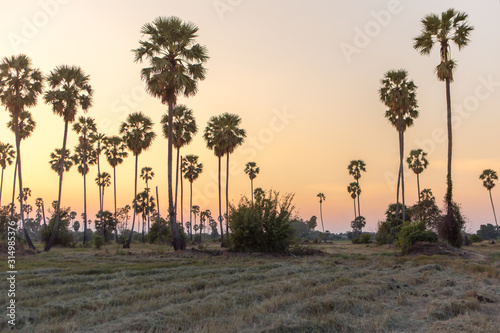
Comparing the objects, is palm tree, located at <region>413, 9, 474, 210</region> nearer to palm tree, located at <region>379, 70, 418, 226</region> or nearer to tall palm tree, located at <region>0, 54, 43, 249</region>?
palm tree, located at <region>379, 70, 418, 226</region>

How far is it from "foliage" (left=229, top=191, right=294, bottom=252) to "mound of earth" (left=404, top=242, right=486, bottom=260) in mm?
8614

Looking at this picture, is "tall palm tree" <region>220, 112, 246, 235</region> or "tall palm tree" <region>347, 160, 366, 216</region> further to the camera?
"tall palm tree" <region>347, 160, 366, 216</region>

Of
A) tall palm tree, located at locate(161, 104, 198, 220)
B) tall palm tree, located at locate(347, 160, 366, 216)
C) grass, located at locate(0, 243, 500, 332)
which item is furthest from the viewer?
tall palm tree, located at locate(347, 160, 366, 216)

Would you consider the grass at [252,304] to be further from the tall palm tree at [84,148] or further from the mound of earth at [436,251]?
the tall palm tree at [84,148]

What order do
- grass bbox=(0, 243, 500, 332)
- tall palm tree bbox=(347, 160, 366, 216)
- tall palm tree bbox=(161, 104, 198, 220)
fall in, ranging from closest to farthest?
grass bbox=(0, 243, 500, 332), tall palm tree bbox=(161, 104, 198, 220), tall palm tree bbox=(347, 160, 366, 216)

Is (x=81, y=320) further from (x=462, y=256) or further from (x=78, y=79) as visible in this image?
(x=78, y=79)

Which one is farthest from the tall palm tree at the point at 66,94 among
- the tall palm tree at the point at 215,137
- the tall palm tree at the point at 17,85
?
the tall palm tree at the point at 215,137

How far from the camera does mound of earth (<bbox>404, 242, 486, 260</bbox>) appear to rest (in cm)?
2502

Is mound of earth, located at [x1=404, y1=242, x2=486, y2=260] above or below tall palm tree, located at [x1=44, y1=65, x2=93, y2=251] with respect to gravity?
below

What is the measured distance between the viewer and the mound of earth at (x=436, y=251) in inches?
985

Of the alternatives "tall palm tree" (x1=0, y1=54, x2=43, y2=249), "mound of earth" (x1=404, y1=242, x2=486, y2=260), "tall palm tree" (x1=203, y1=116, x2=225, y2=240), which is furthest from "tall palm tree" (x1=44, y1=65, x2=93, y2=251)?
"mound of earth" (x1=404, y1=242, x2=486, y2=260)

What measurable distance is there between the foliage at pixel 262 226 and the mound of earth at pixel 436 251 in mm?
8614

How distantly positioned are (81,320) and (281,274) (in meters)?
8.77

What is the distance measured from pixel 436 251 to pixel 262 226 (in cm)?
1174
